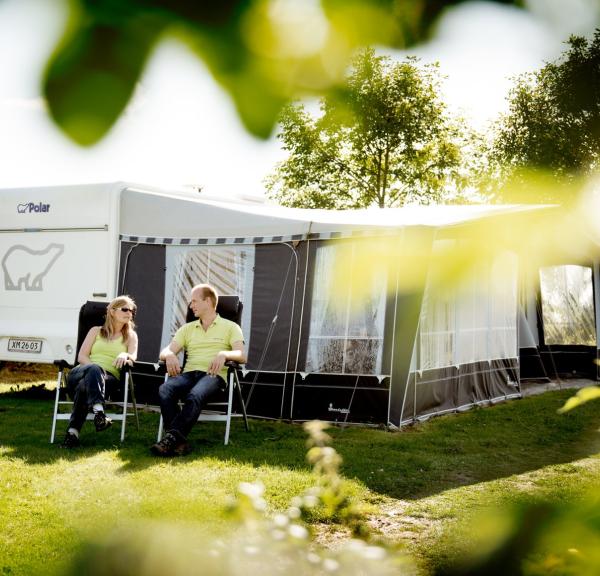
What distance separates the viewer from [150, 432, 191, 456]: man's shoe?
507 cm

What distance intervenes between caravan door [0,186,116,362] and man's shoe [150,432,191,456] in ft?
8.69

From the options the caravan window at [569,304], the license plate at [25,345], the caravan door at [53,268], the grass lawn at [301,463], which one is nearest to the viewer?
the grass lawn at [301,463]

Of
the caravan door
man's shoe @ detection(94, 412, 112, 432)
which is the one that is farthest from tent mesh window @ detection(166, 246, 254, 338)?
man's shoe @ detection(94, 412, 112, 432)

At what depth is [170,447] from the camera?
5.11m

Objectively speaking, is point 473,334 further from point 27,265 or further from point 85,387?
point 27,265

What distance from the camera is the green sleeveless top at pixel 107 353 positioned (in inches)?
233

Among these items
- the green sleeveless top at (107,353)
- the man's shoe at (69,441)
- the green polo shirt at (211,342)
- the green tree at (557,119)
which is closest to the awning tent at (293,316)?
the green polo shirt at (211,342)

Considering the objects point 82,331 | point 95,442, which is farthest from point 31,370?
point 95,442

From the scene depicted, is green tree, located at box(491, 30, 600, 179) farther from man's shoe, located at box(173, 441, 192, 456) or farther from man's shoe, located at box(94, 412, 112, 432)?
man's shoe, located at box(94, 412, 112, 432)

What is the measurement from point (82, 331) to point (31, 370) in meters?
4.19

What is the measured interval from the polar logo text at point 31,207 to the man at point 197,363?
255cm

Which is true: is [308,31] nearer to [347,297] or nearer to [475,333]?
[347,297]

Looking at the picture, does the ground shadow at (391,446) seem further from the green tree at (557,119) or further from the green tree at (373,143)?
the green tree at (557,119)

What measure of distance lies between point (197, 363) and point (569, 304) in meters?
7.30
